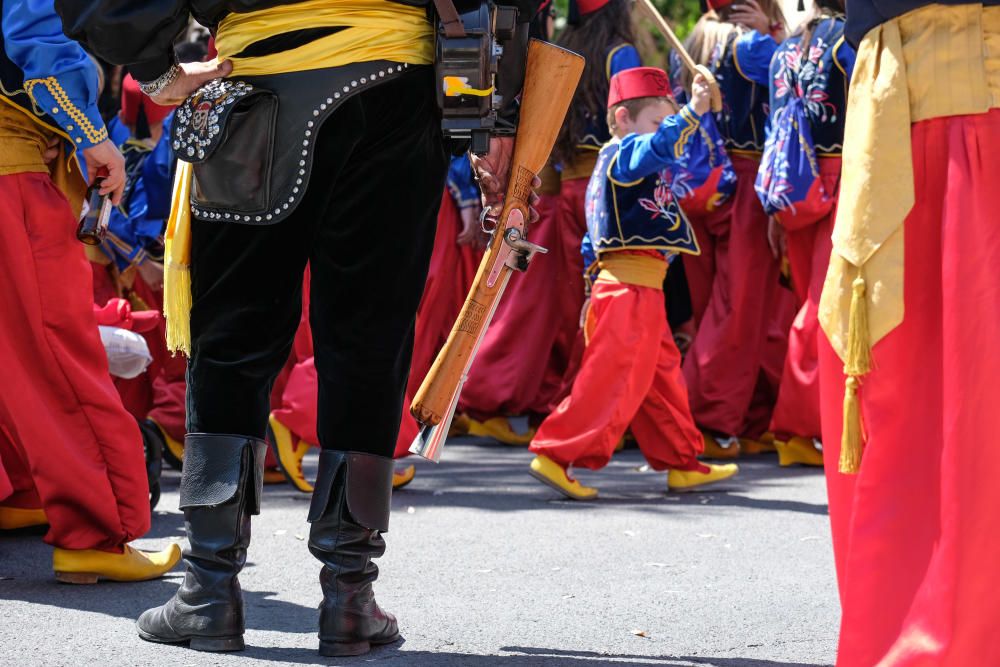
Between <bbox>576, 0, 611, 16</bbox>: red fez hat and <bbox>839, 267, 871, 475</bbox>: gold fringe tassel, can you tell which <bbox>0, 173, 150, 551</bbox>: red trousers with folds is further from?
<bbox>576, 0, 611, 16</bbox>: red fez hat

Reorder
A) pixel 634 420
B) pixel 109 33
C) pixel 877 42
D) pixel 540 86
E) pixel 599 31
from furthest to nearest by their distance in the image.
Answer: pixel 599 31 → pixel 634 420 → pixel 540 86 → pixel 109 33 → pixel 877 42

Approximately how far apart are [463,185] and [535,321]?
819mm

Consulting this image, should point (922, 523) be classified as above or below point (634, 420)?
above

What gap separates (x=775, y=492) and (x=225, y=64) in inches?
131

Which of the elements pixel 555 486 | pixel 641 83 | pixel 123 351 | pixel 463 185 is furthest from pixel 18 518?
pixel 463 185

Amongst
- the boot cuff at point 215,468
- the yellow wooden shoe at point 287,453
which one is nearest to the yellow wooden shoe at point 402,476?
the yellow wooden shoe at point 287,453

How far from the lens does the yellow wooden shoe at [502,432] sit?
7.42m

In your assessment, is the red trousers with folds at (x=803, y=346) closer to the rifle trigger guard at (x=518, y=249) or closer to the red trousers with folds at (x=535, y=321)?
the red trousers with folds at (x=535, y=321)

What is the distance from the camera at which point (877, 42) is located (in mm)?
2672

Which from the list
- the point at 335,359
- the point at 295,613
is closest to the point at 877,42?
the point at 335,359

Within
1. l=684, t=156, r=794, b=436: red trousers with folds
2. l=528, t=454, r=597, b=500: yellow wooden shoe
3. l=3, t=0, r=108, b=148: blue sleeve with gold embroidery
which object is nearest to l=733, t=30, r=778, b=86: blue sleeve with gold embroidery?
l=684, t=156, r=794, b=436: red trousers with folds

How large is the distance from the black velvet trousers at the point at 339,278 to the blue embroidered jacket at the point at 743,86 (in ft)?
12.7

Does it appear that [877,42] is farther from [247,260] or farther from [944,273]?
[247,260]

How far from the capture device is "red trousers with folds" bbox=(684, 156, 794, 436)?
22.4 ft
